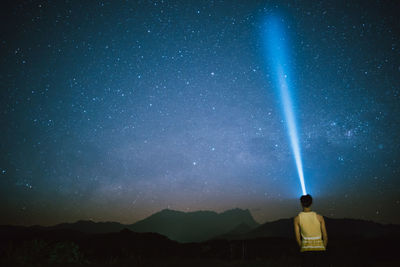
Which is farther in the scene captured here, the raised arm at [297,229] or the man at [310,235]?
the raised arm at [297,229]

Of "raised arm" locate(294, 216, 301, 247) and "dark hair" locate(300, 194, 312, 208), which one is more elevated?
"dark hair" locate(300, 194, 312, 208)

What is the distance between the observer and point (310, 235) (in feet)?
12.6

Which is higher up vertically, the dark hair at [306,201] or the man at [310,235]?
the dark hair at [306,201]

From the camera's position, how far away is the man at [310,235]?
12.5ft

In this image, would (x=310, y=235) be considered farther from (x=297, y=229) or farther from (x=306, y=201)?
(x=306, y=201)

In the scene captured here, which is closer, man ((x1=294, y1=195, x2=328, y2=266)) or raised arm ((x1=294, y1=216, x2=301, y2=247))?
man ((x1=294, y1=195, x2=328, y2=266))

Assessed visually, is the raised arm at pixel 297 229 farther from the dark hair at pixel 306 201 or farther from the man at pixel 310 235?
the dark hair at pixel 306 201

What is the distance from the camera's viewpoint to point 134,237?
287 feet

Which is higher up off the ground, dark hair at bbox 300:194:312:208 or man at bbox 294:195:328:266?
dark hair at bbox 300:194:312:208

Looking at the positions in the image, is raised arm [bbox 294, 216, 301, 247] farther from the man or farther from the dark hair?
the dark hair

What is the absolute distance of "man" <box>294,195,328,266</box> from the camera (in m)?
3.82

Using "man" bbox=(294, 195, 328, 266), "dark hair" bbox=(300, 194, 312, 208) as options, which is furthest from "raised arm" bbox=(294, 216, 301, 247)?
"dark hair" bbox=(300, 194, 312, 208)

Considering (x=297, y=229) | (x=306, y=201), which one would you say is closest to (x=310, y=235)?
(x=297, y=229)

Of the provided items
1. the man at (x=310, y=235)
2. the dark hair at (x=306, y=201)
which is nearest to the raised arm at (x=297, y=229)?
the man at (x=310, y=235)
